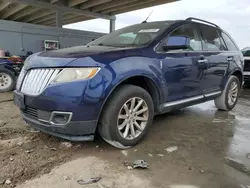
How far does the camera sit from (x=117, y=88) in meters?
2.74

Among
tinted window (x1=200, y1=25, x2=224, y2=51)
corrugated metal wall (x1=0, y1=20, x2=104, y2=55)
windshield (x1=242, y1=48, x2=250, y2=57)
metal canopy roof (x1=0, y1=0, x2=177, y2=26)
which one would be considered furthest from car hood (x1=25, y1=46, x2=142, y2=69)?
metal canopy roof (x1=0, y1=0, x2=177, y2=26)

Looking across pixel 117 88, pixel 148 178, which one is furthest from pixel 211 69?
pixel 148 178

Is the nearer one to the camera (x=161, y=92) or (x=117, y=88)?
(x=117, y=88)

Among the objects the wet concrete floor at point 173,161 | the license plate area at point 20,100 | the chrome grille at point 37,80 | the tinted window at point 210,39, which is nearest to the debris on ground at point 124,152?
the wet concrete floor at point 173,161

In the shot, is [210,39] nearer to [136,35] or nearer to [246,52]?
[136,35]

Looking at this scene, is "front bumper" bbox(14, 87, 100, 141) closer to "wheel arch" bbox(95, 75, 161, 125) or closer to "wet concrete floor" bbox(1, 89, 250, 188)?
"wet concrete floor" bbox(1, 89, 250, 188)

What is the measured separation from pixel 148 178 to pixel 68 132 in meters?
0.94

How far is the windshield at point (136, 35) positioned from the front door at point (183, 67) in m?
0.20

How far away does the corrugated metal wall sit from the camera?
7.03 meters

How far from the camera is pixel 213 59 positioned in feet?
13.3

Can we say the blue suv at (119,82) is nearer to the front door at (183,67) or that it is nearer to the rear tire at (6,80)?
the front door at (183,67)

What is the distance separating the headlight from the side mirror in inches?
47.1

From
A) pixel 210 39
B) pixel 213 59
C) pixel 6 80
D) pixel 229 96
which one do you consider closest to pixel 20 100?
pixel 213 59

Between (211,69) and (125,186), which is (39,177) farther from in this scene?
(211,69)
